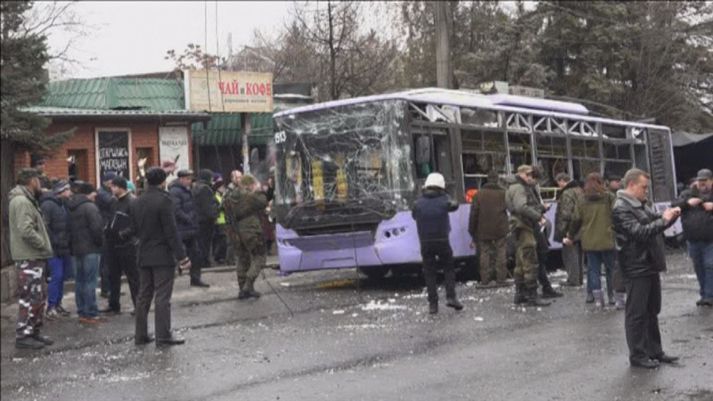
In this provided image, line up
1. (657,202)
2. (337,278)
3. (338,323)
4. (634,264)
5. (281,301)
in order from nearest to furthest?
(634,264) < (338,323) < (281,301) < (337,278) < (657,202)

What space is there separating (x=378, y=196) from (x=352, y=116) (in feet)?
4.52

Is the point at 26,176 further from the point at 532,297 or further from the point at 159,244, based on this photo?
the point at 532,297

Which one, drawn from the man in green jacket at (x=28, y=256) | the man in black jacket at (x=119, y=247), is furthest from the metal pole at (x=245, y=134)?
the man in green jacket at (x=28, y=256)

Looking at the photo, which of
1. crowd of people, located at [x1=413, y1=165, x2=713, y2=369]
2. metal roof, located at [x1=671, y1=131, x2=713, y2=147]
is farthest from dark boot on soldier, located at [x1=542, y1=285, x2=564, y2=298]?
metal roof, located at [x1=671, y1=131, x2=713, y2=147]

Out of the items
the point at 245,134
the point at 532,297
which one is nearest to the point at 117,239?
the point at 532,297

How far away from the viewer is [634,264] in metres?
9.22

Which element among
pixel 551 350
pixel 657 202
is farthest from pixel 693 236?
pixel 657 202

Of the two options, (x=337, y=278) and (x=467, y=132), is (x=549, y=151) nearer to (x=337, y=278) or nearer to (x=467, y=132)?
(x=467, y=132)

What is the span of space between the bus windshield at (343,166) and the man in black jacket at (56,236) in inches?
158

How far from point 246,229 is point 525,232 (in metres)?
4.08

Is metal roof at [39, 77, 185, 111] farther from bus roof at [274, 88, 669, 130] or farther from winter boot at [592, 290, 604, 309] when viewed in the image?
winter boot at [592, 290, 604, 309]

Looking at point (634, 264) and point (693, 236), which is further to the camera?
point (693, 236)

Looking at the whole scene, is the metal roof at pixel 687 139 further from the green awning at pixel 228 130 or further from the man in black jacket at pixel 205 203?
the man in black jacket at pixel 205 203

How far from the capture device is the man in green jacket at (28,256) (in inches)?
445
